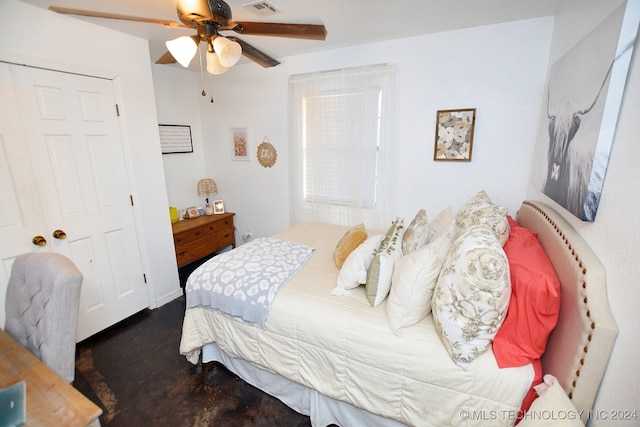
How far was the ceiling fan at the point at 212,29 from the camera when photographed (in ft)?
4.15

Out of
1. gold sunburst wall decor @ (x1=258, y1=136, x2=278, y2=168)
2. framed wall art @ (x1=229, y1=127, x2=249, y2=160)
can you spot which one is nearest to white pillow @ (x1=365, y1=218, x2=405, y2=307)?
gold sunburst wall decor @ (x1=258, y1=136, x2=278, y2=168)

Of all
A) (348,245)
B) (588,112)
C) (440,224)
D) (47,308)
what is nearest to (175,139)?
(348,245)

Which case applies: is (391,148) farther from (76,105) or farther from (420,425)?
(76,105)

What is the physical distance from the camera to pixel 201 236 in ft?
10.7

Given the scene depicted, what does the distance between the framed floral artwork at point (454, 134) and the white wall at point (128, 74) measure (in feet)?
8.57

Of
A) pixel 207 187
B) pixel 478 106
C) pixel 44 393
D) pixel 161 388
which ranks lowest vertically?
pixel 161 388

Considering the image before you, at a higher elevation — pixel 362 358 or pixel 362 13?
pixel 362 13

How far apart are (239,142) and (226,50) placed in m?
2.09

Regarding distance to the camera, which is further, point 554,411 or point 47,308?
point 47,308

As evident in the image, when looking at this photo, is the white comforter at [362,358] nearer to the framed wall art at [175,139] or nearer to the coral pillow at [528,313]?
the coral pillow at [528,313]

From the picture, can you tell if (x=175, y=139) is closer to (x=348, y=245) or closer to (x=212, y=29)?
(x=212, y=29)

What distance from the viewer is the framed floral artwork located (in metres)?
2.33

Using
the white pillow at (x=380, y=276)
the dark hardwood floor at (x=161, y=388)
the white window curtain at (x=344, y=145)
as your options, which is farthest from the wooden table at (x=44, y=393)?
the white window curtain at (x=344, y=145)

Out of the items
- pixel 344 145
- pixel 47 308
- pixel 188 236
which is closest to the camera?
pixel 47 308
